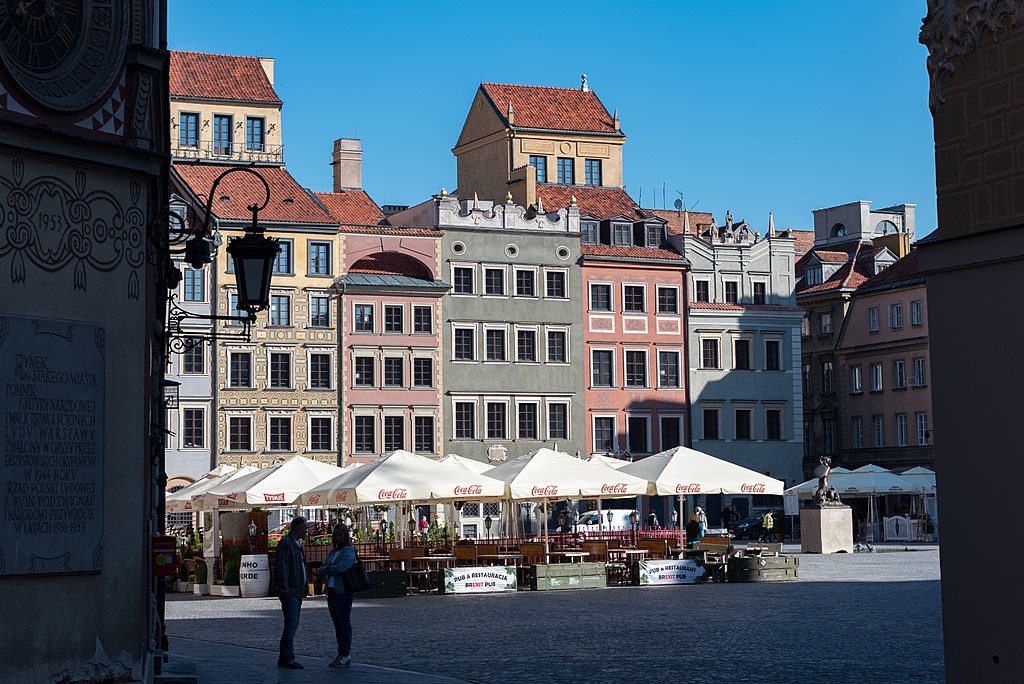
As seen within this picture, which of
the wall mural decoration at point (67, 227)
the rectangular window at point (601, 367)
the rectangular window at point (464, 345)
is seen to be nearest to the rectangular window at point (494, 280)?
the rectangular window at point (464, 345)

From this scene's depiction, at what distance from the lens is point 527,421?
66.1 metres

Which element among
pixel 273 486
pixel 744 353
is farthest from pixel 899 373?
pixel 273 486

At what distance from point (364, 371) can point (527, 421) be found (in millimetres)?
7048

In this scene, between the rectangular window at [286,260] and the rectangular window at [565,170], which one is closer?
the rectangular window at [286,260]

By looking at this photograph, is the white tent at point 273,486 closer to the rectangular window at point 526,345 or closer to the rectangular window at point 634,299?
the rectangular window at point 526,345

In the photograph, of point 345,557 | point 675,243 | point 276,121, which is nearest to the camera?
point 345,557

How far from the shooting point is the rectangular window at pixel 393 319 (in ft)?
209

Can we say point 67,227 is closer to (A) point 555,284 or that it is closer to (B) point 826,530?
(B) point 826,530

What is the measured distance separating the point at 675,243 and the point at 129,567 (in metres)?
61.6

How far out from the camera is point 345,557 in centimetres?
1808

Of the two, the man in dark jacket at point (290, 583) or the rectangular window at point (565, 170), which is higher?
the rectangular window at point (565, 170)

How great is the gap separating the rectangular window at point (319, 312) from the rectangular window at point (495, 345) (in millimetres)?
6450

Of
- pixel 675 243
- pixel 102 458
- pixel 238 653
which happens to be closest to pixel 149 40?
pixel 102 458

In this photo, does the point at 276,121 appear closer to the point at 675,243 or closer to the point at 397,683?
the point at 675,243
